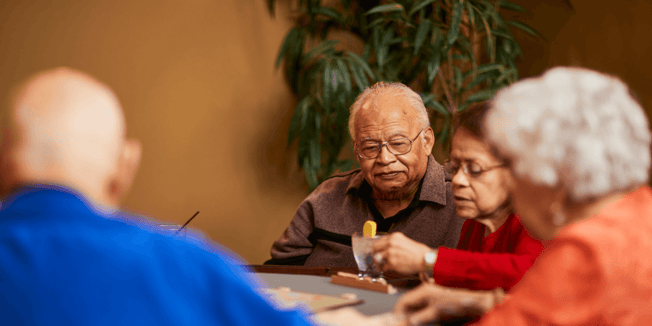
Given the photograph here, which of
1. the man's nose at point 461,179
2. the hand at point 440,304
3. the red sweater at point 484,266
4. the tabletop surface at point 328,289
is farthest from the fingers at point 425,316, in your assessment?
the man's nose at point 461,179

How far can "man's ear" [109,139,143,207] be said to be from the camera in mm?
641

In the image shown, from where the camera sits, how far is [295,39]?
10.0ft

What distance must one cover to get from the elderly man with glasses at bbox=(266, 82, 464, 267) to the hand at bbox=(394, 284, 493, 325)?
3.13 feet

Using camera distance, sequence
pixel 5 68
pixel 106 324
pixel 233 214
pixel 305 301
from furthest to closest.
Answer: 1. pixel 233 214
2. pixel 5 68
3. pixel 305 301
4. pixel 106 324

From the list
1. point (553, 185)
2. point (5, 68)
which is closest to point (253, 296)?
point (553, 185)

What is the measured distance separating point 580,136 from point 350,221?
1281 millimetres

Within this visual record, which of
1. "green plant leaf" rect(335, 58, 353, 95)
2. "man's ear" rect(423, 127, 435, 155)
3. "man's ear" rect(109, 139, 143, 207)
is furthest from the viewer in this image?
"green plant leaf" rect(335, 58, 353, 95)

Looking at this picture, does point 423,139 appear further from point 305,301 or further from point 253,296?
point 253,296

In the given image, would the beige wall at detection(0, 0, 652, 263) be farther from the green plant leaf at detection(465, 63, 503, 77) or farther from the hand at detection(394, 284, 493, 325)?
the hand at detection(394, 284, 493, 325)

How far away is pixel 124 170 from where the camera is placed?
0.65 m

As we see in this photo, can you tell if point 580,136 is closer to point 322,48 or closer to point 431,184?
point 431,184

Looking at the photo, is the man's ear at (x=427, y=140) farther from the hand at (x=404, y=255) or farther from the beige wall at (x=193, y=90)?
the beige wall at (x=193, y=90)

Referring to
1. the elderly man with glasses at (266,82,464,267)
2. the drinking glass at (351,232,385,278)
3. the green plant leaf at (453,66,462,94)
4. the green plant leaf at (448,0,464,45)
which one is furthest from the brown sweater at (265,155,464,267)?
the green plant leaf at (453,66,462,94)

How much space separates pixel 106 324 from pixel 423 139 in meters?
1.58
